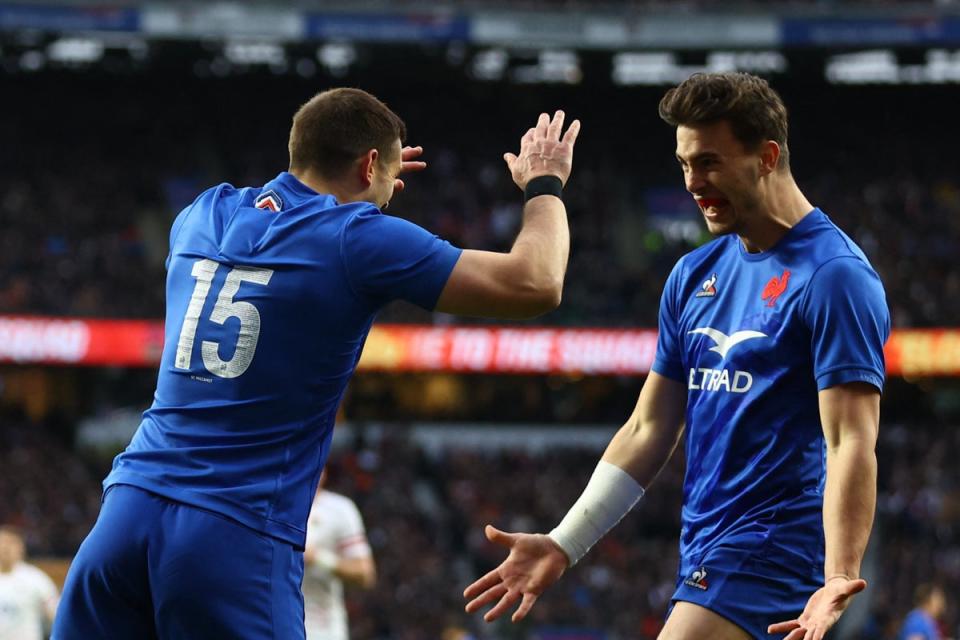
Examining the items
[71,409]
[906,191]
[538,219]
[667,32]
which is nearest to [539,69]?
[667,32]

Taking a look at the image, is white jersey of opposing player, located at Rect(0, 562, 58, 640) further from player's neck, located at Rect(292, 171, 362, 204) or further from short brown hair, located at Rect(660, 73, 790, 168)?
short brown hair, located at Rect(660, 73, 790, 168)

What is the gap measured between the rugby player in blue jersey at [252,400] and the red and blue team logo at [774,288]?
2.14ft

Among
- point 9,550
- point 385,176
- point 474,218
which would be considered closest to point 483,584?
point 385,176

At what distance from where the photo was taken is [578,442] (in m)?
29.9

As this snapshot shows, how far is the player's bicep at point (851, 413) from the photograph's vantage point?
3.82m

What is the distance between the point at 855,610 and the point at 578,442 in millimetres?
7174

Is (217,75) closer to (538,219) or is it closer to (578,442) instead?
(578,442)

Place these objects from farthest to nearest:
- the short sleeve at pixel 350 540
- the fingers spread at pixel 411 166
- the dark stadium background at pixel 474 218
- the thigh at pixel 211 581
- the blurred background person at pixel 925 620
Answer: the dark stadium background at pixel 474 218, the blurred background person at pixel 925 620, the short sleeve at pixel 350 540, the fingers spread at pixel 411 166, the thigh at pixel 211 581

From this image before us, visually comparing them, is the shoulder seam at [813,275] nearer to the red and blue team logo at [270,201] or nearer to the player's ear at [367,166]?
the player's ear at [367,166]

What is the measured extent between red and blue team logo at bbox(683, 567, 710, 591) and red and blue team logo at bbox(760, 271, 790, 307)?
815mm

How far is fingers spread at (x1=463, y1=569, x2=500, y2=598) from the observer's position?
419 cm

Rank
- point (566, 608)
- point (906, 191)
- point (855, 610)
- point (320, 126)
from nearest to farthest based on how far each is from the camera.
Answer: point (320, 126) < point (566, 608) < point (855, 610) < point (906, 191)

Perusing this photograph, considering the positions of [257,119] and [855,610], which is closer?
[855,610]

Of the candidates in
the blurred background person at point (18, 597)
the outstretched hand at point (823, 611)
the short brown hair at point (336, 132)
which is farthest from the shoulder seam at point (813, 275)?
the blurred background person at point (18, 597)
